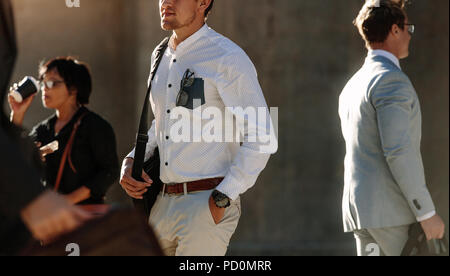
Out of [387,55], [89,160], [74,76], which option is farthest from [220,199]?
[74,76]

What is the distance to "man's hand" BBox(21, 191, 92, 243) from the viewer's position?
7.93ft

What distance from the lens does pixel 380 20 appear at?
478 centimetres

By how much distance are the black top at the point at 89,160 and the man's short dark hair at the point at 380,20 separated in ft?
5.84

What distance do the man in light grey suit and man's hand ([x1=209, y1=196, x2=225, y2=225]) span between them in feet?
2.66

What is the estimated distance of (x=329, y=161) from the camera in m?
8.48

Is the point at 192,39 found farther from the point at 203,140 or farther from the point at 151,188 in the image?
the point at 151,188

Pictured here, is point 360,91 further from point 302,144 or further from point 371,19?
point 302,144

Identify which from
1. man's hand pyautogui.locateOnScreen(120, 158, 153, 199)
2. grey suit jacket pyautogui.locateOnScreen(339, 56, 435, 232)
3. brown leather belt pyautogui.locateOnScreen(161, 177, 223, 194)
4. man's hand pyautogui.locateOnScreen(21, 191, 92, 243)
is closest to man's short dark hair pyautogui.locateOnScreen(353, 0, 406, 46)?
grey suit jacket pyautogui.locateOnScreen(339, 56, 435, 232)

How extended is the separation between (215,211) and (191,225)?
0.42 ft

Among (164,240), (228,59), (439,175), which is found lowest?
(439,175)

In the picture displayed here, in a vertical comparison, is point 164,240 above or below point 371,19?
below

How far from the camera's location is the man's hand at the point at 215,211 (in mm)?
4161

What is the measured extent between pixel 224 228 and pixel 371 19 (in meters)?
1.42
